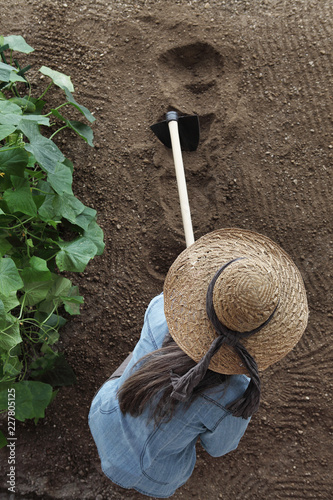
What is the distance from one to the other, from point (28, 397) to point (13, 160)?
84cm

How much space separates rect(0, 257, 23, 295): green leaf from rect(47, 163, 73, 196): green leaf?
0.30 m

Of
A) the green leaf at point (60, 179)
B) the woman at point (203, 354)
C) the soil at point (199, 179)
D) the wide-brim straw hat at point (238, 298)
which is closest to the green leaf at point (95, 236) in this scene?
the green leaf at point (60, 179)

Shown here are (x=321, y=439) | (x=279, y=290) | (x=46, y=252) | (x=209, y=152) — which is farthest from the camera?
(x=209, y=152)

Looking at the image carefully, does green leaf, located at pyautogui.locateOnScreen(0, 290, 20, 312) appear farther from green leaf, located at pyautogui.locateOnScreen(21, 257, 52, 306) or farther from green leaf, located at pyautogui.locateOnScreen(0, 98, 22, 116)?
green leaf, located at pyautogui.locateOnScreen(0, 98, 22, 116)

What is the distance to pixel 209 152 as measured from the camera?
179 centimetres

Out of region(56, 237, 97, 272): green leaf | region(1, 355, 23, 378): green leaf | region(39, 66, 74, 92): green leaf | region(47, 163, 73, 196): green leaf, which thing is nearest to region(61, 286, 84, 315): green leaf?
region(56, 237, 97, 272): green leaf

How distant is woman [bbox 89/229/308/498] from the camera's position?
738 mm

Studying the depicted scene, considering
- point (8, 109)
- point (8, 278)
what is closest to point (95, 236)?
point (8, 278)

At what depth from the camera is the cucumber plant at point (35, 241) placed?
132 centimetres

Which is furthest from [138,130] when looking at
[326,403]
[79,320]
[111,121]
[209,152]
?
[326,403]

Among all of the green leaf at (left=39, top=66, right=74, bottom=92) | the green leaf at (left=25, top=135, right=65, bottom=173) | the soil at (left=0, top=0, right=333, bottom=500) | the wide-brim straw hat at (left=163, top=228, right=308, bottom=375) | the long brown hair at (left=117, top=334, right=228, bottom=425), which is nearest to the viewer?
the wide-brim straw hat at (left=163, top=228, right=308, bottom=375)

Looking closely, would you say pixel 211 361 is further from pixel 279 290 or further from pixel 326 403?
pixel 326 403

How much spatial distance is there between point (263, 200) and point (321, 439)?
3.24 ft

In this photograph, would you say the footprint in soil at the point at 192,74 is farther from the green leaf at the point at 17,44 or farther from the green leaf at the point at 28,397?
the green leaf at the point at 28,397
